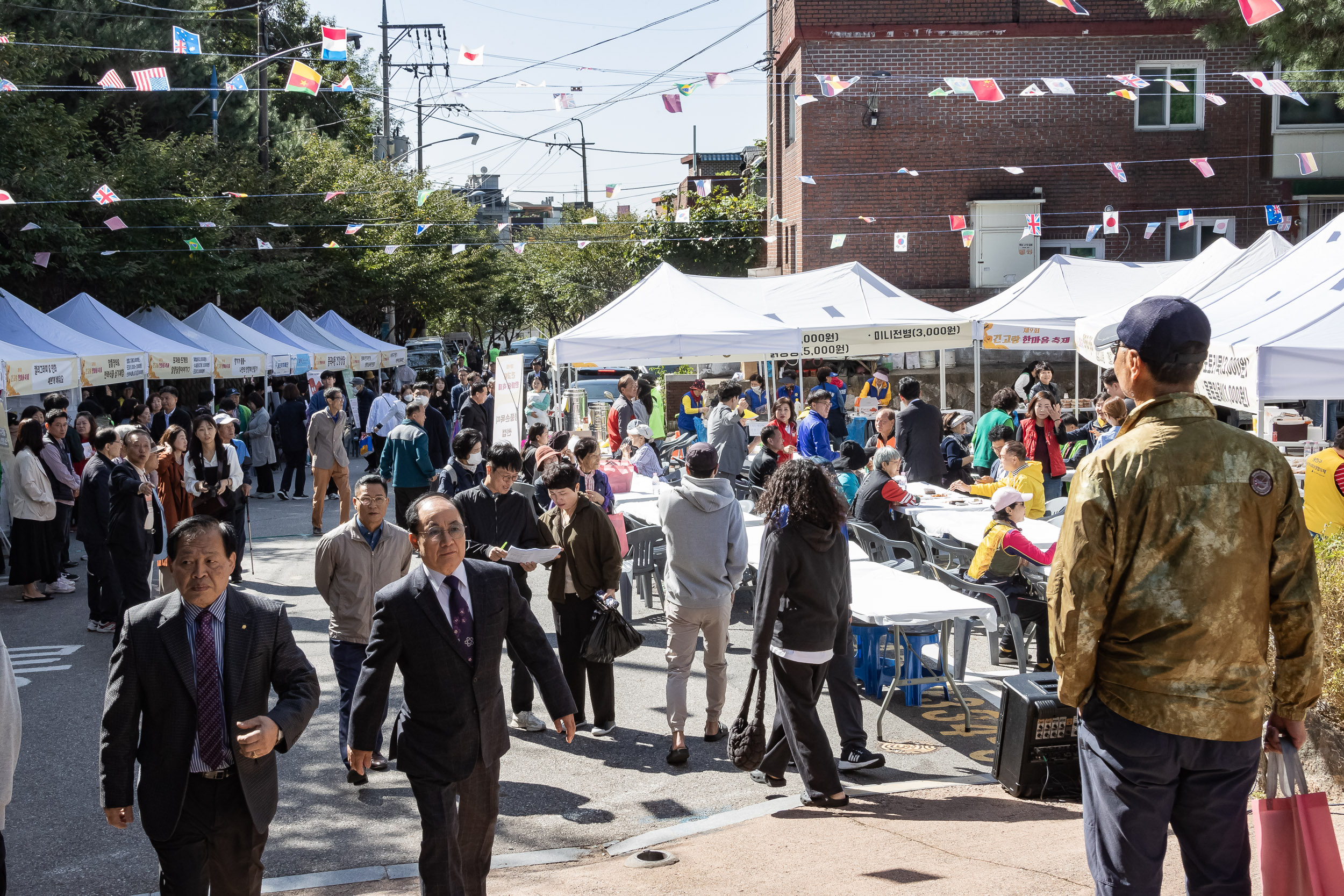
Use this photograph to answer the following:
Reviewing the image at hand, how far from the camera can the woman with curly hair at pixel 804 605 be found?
18.9ft

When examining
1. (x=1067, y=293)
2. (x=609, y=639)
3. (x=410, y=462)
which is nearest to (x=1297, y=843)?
(x=609, y=639)

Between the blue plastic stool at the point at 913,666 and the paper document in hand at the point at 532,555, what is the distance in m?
2.33

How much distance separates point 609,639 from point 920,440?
6961 millimetres

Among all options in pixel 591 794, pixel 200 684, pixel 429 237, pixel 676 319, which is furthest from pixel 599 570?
pixel 429 237

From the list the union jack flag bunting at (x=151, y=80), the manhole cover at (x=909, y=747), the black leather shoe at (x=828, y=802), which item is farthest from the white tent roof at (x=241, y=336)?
the black leather shoe at (x=828, y=802)

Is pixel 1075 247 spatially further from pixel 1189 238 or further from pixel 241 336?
pixel 241 336

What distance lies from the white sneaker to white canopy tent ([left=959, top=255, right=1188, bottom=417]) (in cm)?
1122

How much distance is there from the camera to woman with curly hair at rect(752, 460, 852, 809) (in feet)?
18.9

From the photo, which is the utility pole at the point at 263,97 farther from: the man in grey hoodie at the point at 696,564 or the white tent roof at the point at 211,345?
the man in grey hoodie at the point at 696,564

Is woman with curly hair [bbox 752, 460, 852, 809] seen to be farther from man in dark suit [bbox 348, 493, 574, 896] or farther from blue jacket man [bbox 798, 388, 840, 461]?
blue jacket man [bbox 798, 388, 840, 461]

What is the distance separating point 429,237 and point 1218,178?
24057 millimetres

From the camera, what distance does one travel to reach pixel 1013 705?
5.63m

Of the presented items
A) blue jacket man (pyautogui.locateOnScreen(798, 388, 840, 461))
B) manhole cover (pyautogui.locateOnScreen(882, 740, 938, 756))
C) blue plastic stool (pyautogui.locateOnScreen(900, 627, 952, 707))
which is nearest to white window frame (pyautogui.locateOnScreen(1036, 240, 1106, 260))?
blue jacket man (pyautogui.locateOnScreen(798, 388, 840, 461))

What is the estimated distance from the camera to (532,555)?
7113mm
